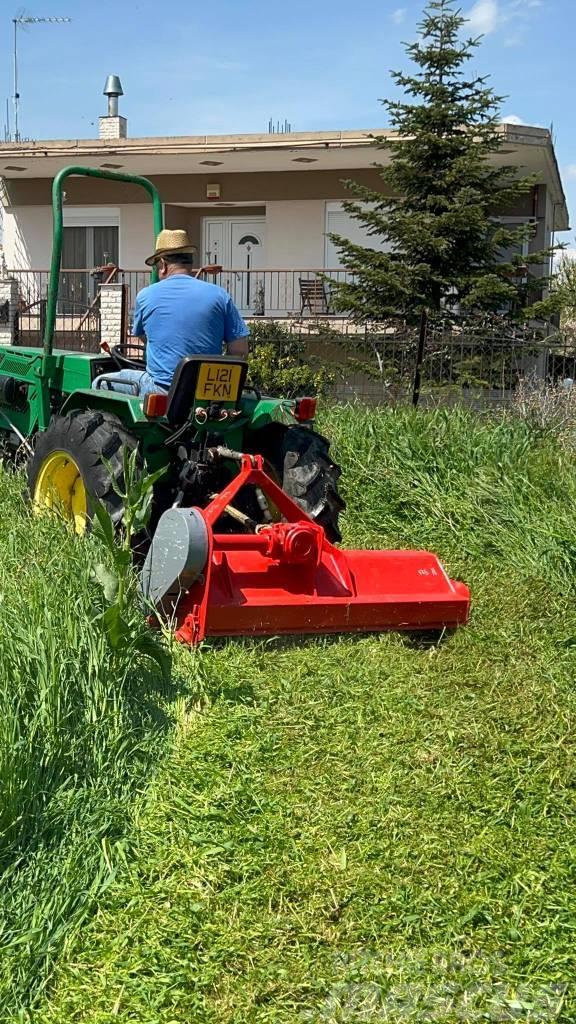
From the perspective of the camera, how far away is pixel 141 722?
11.9 feet

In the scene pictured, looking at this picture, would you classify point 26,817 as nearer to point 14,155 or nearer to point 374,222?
point 374,222

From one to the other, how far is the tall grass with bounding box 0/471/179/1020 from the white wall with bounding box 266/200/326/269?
1741 cm

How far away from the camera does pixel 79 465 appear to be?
5.13 meters

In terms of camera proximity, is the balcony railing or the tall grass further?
the balcony railing

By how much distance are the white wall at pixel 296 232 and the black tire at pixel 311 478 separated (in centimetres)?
1579

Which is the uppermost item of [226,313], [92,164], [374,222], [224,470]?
[92,164]

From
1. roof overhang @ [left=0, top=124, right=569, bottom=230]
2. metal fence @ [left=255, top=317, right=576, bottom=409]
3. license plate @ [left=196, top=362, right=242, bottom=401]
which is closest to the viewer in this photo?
license plate @ [left=196, top=362, right=242, bottom=401]

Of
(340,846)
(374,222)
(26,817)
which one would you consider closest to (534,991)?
(340,846)

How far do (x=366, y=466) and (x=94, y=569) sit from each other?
13.2ft

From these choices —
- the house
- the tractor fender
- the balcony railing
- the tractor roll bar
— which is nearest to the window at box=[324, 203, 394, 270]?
the house

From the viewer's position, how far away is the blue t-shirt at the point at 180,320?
17.1ft

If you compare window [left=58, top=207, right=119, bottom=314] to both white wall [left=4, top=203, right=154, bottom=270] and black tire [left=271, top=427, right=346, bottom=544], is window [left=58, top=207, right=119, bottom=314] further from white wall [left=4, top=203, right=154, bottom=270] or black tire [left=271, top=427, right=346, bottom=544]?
black tire [left=271, top=427, right=346, bottom=544]

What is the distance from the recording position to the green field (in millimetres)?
2633

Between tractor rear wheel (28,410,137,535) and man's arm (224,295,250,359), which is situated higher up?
man's arm (224,295,250,359)
